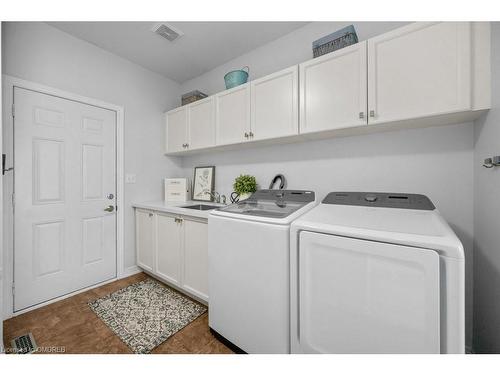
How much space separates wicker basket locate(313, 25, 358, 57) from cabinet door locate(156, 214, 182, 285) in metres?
1.92

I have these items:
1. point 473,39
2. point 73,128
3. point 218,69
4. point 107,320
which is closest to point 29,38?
point 73,128

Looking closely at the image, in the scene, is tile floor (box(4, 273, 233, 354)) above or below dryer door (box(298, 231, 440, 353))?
below

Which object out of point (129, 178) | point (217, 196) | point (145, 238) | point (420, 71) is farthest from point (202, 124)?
point (420, 71)

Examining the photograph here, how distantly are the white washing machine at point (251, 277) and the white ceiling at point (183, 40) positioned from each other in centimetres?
177

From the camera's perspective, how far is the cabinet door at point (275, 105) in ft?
5.57

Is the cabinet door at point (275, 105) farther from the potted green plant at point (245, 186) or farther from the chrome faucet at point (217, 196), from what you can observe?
the chrome faucet at point (217, 196)

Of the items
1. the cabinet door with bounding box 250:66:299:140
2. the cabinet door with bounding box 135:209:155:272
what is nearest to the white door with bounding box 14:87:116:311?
the cabinet door with bounding box 135:209:155:272

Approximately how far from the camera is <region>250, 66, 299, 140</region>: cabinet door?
1698 mm

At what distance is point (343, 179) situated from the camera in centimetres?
179

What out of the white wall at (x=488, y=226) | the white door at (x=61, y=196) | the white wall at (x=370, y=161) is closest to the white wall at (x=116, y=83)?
the white door at (x=61, y=196)

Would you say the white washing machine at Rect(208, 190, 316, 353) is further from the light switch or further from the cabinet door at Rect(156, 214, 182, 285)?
the light switch

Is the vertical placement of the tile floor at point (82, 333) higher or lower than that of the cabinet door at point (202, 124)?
lower

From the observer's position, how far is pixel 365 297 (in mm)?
894
